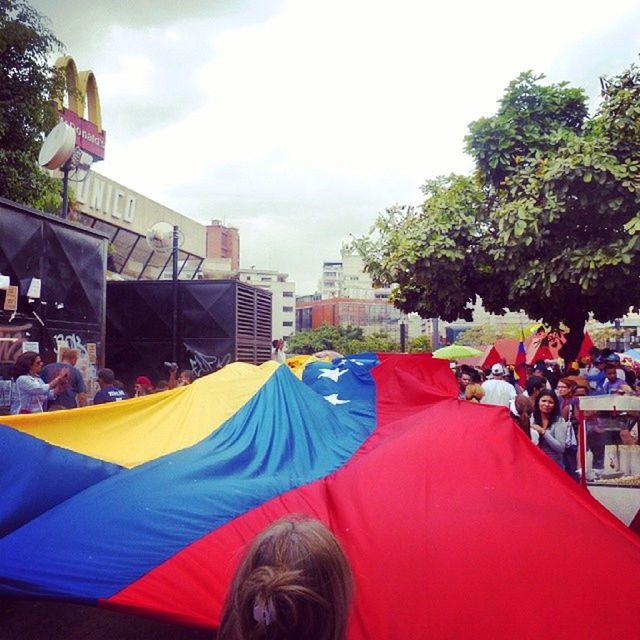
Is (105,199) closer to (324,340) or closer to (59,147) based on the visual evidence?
(59,147)

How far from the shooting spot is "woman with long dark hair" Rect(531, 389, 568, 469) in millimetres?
6379

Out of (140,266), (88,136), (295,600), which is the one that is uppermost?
(88,136)

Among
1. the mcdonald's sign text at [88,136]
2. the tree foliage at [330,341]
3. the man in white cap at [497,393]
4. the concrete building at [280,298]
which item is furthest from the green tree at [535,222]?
the concrete building at [280,298]

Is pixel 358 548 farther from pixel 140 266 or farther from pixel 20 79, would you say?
pixel 140 266

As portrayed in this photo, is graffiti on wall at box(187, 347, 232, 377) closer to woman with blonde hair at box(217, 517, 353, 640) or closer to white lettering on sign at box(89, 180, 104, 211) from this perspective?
woman with blonde hair at box(217, 517, 353, 640)

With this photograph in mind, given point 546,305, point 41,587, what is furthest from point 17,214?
point 546,305

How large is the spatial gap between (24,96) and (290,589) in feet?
45.2

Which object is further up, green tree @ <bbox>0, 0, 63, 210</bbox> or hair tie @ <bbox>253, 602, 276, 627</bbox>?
green tree @ <bbox>0, 0, 63, 210</bbox>

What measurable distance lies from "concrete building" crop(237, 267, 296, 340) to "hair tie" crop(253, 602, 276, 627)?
109277 mm

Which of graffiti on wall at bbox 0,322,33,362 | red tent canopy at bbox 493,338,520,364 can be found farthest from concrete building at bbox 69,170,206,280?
graffiti on wall at bbox 0,322,33,362

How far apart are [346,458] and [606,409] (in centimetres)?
252

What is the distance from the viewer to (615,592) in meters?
3.17

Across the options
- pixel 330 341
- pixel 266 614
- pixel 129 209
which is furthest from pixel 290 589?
pixel 330 341

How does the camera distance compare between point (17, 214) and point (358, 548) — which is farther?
point (17, 214)
